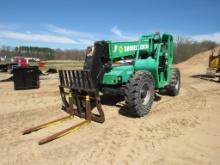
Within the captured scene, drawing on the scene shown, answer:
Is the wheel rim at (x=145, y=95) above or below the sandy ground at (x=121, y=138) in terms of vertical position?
above

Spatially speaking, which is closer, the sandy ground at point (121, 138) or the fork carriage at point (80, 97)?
the sandy ground at point (121, 138)

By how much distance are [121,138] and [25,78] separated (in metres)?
8.17

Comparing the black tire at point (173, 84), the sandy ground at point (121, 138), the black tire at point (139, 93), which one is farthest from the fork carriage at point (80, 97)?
the black tire at point (173, 84)

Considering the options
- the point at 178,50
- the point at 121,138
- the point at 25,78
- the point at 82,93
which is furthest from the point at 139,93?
the point at 178,50

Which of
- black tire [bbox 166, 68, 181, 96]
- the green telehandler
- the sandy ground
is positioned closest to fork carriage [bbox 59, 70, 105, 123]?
the green telehandler

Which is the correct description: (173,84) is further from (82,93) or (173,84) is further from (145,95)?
(82,93)

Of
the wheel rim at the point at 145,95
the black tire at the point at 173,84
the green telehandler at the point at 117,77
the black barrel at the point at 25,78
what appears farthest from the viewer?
the black barrel at the point at 25,78

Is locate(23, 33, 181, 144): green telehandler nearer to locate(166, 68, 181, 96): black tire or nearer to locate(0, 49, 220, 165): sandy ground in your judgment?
locate(0, 49, 220, 165): sandy ground

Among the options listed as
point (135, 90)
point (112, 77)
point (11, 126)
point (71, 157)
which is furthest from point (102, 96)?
point (71, 157)

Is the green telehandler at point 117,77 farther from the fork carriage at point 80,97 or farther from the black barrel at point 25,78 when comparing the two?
the black barrel at point 25,78

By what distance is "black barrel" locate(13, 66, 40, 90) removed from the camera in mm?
12172

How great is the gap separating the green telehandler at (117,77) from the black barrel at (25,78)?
17.4ft

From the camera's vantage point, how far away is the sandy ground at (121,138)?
14.6 ft

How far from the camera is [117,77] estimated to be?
23.3 ft
